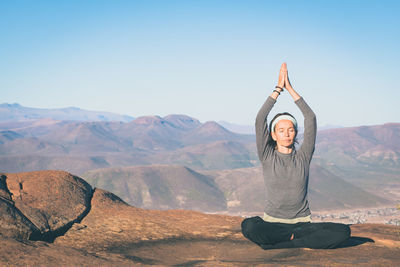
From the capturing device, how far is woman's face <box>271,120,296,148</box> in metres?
7.02

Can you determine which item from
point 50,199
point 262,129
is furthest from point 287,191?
point 50,199

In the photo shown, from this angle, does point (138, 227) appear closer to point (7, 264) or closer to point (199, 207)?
A: point (7, 264)

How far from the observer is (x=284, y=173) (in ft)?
22.9

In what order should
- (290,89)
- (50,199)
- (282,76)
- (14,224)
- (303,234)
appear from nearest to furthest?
(303,234) → (282,76) → (290,89) → (14,224) → (50,199)

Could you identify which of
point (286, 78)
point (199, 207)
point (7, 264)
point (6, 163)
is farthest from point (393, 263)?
point (6, 163)

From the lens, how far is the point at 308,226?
22.6 feet

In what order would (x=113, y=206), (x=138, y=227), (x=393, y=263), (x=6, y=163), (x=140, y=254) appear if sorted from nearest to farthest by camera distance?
(x=393, y=263)
(x=140, y=254)
(x=138, y=227)
(x=113, y=206)
(x=6, y=163)

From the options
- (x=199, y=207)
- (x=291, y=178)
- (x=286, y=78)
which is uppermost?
(x=286, y=78)

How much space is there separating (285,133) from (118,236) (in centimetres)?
416

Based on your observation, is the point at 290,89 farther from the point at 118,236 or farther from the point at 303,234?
the point at 118,236

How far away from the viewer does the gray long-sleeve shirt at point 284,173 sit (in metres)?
6.97

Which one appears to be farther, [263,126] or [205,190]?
[205,190]

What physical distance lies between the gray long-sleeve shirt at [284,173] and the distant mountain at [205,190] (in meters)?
130

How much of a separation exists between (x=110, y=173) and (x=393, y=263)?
150484 millimetres
